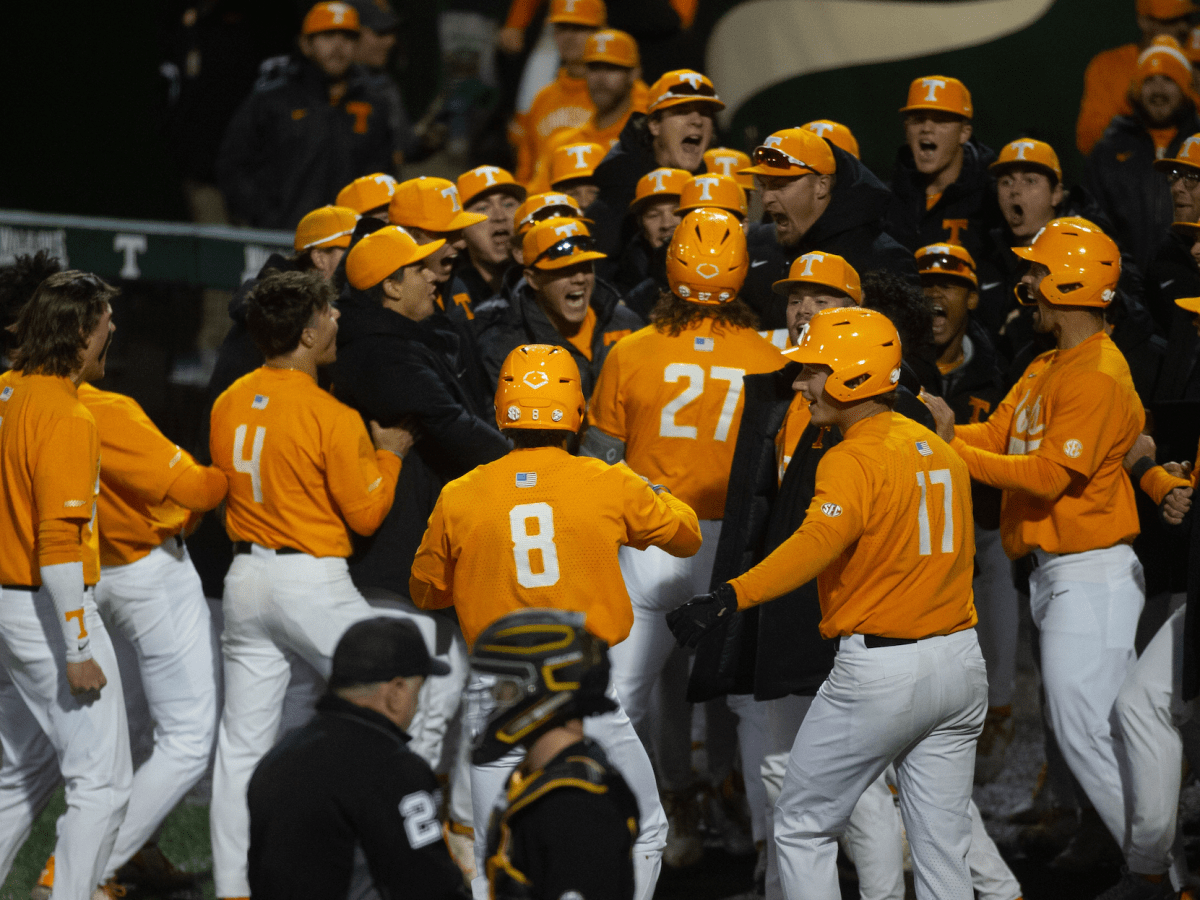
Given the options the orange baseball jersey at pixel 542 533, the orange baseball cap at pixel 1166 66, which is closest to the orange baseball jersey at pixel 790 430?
the orange baseball jersey at pixel 542 533

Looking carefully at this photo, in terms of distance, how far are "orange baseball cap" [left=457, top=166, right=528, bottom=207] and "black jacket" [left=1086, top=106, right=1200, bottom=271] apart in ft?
9.98

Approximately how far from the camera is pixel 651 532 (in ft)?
14.9

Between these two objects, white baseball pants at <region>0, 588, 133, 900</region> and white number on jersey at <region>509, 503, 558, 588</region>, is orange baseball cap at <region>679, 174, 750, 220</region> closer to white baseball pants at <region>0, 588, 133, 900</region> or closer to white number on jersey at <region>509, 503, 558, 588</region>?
white number on jersey at <region>509, 503, 558, 588</region>

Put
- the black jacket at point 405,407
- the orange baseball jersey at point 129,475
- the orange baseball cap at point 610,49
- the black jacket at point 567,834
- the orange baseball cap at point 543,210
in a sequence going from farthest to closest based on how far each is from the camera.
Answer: the orange baseball cap at point 610,49, the orange baseball cap at point 543,210, the black jacket at point 405,407, the orange baseball jersey at point 129,475, the black jacket at point 567,834

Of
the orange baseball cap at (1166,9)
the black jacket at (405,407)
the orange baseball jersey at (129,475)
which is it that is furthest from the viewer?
the orange baseball cap at (1166,9)

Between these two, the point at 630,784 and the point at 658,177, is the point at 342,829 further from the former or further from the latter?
the point at 658,177

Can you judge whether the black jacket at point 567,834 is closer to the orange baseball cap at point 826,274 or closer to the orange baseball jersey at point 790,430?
the orange baseball jersey at point 790,430

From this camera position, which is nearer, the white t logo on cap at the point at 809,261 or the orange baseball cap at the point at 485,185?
the white t logo on cap at the point at 809,261

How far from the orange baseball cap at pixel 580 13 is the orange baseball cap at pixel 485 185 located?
199cm

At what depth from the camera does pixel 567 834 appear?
10.1 feet

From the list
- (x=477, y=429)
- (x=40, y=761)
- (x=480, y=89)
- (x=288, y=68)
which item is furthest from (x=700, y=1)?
(x=40, y=761)

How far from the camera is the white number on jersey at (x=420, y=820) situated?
3.15 m

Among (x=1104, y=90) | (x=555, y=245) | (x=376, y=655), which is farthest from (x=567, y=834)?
(x=1104, y=90)

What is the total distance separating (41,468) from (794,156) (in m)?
3.11
